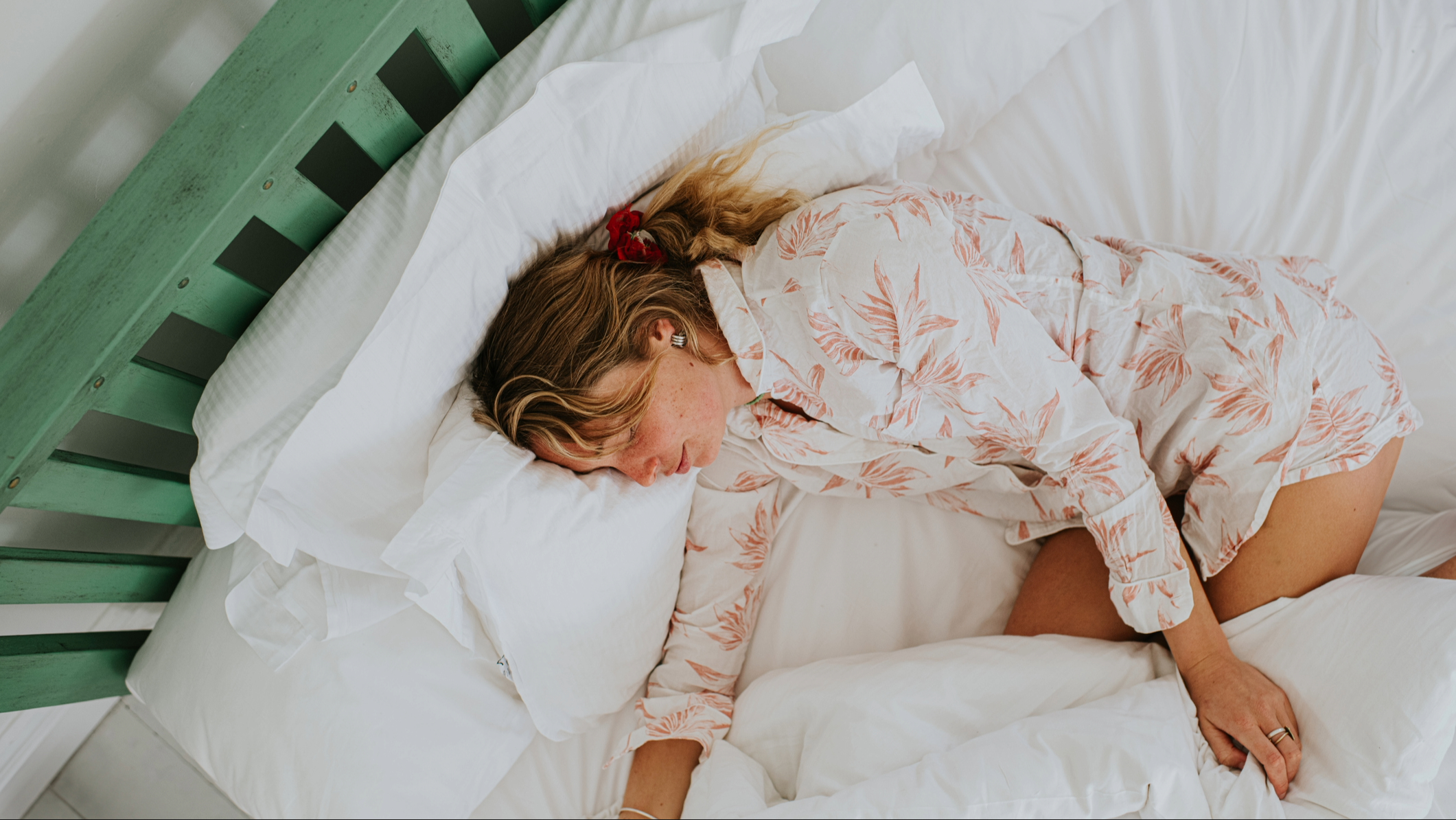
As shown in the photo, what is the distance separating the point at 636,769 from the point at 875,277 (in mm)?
746

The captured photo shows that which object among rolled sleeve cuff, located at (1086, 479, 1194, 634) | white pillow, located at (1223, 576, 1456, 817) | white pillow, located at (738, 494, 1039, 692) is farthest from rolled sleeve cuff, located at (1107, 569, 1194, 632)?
white pillow, located at (738, 494, 1039, 692)

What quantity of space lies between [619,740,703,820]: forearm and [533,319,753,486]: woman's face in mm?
406

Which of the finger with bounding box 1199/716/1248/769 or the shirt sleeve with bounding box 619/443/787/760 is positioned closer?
the finger with bounding box 1199/716/1248/769

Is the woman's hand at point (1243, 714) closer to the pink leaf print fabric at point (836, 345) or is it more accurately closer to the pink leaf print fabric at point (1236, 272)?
the pink leaf print fabric at point (1236, 272)

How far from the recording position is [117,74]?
2.45 feet

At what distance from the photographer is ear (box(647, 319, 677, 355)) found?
91 cm

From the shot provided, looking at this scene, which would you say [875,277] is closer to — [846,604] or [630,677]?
[846,604]

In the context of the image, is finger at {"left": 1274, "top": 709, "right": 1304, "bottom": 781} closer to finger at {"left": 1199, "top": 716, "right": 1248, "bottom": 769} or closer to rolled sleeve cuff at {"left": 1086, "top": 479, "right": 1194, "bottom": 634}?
finger at {"left": 1199, "top": 716, "right": 1248, "bottom": 769}

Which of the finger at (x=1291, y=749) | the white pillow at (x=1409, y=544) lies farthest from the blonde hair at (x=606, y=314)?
the white pillow at (x=1409, y=544)

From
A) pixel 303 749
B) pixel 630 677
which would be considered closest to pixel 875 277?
pixel 630 677

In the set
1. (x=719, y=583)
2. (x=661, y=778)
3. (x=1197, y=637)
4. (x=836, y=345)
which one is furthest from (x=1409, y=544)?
(x=661, y=778)

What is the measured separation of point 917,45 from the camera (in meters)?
1.08

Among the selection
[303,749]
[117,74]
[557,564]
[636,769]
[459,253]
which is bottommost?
[636,769]

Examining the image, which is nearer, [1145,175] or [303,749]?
[303,749]
